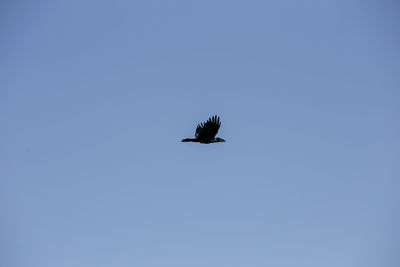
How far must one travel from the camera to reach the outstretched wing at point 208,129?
8850 centimetres

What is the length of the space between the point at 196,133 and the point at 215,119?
289 cm

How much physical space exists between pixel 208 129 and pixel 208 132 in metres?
0.55

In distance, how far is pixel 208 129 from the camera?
89.3 metres

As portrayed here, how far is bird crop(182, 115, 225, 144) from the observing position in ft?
290

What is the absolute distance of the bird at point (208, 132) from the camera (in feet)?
290

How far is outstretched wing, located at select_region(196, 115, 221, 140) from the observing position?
3484 inches

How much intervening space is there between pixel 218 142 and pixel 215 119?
4.00m

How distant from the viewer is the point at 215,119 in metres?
88.4

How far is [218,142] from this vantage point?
92000 mm

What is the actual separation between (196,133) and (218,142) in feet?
7.54

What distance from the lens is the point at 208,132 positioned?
89812mm
